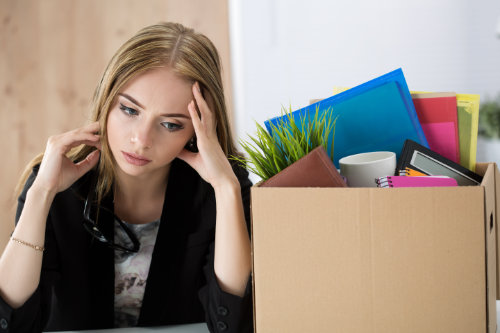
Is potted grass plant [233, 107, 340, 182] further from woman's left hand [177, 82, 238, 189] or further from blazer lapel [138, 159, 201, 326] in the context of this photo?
blazer lapel [138, 159, 201, 326]

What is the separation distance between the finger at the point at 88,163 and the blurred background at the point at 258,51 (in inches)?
70.1

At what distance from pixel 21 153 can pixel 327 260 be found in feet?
8.54

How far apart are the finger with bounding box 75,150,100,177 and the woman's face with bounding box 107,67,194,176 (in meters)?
0.07

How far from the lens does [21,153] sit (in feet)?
9.12

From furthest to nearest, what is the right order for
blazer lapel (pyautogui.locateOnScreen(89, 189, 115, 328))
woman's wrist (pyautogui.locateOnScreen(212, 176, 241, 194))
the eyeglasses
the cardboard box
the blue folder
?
blazer lapel (pyautogui.locateOnScreen(89, 189, 115, 328)) → the eyeglasses → woman's wrist (pyautogui.locateOnScreen(212, 176, 241, 194)) → the blue folder → the cardboard box

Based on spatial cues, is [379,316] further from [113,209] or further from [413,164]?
[113,209]

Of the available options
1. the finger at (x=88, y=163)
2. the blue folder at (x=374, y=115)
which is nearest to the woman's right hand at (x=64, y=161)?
the finger at (x=88, y=163)

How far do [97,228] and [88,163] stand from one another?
18 centimetres

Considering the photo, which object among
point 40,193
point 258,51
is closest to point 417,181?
point 40,193

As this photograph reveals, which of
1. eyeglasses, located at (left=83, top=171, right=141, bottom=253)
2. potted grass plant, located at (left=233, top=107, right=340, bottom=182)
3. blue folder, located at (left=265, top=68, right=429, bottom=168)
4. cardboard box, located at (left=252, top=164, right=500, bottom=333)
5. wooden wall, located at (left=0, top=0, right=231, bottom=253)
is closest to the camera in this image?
cardboard box, located at (left=252, top=164, right=500, bottom=333)

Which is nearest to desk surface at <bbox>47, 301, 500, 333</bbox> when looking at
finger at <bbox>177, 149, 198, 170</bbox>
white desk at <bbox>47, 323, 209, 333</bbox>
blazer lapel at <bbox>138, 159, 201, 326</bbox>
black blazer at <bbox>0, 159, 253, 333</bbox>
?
white desk at <bbox>47, 323, 209, 333</bbox>

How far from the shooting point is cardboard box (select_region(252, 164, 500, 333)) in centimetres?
61

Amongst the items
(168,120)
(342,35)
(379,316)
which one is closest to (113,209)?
(168,120)

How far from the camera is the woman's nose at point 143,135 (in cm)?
105
